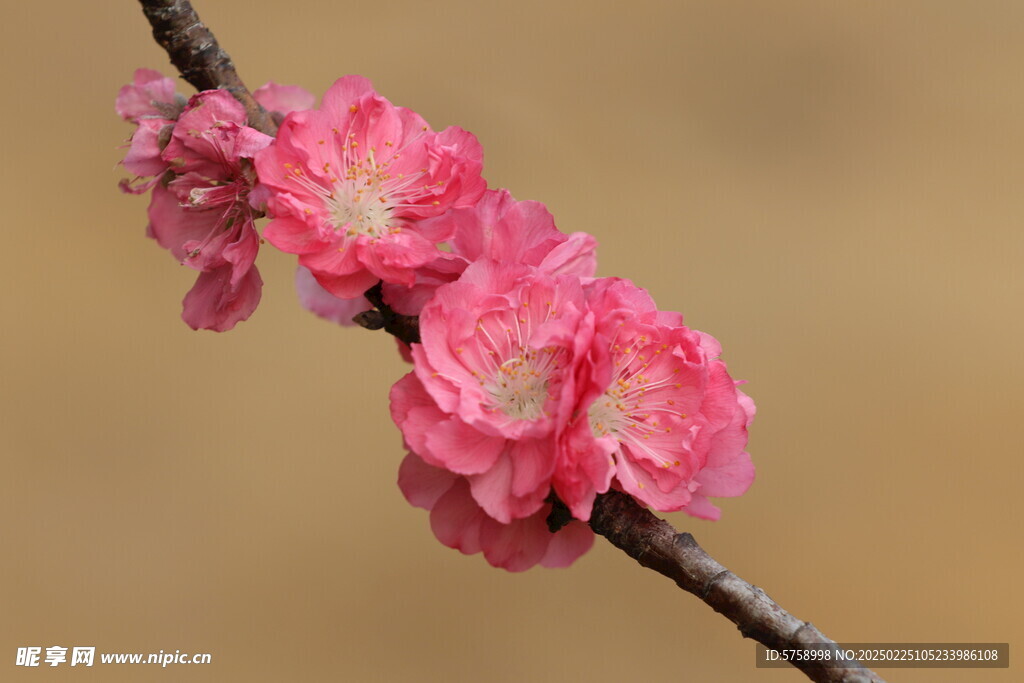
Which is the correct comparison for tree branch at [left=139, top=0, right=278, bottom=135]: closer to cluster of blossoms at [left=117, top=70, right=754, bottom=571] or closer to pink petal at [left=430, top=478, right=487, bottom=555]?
cluster of blossoms at [left=117, top=70, right=754, bottom=571]

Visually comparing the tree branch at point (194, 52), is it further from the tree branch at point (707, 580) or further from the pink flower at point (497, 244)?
the tree branch at point (707, 580)

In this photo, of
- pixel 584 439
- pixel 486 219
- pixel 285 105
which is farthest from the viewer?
pixel 285 105

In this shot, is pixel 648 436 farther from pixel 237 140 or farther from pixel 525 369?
pixel 237 140

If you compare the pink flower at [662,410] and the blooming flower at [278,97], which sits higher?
the blooming flower at [278,97]

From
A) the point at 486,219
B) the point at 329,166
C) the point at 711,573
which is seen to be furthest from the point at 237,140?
the point at 711,573

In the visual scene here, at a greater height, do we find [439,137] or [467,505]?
[439,137]

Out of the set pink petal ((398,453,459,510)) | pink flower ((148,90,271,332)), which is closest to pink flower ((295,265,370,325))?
pink flower ((148,90,271,332))

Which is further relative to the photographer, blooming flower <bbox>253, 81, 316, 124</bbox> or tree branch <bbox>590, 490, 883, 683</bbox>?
blooming flower <bbox>253, 81, 316, 124</bbox>

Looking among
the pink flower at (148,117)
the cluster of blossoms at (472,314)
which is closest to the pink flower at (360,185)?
the cluster of blossoms at (472,314)
